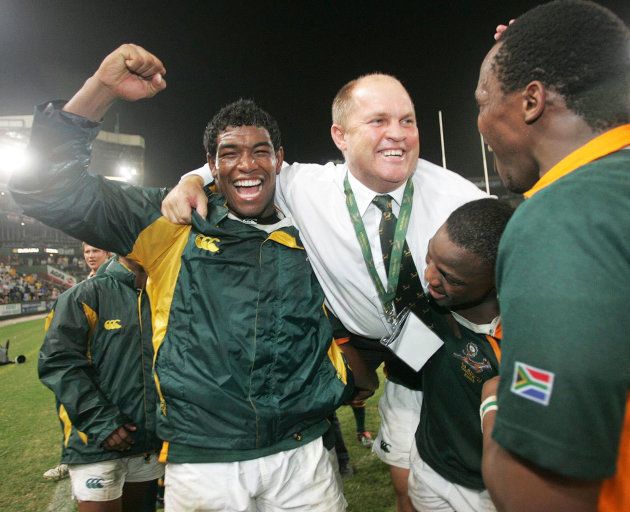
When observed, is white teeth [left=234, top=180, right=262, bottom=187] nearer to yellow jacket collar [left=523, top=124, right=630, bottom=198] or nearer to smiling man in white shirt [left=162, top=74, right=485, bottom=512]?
smiling man in white shirt [left=162, top=74, right=485, bottom=512]

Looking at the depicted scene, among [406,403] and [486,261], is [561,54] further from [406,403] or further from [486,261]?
[406,403]

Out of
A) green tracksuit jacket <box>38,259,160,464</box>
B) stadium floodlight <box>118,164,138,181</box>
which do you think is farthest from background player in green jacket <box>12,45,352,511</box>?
stadium floodlight <box>118,164,138,181</box>

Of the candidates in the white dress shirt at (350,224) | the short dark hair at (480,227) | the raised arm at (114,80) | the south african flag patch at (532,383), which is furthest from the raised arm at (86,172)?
the south african flag patch at (532,383)

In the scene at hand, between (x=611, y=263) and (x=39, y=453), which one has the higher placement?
A: (x=611, y=263)

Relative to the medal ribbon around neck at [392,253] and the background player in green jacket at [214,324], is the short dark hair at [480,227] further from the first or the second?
the background player in green jacket at [214,324]

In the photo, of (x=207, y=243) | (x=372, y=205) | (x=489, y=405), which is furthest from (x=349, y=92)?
(x=489, y=405)

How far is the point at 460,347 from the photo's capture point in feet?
7.03

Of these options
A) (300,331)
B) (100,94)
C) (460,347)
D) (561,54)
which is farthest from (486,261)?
(100,94)

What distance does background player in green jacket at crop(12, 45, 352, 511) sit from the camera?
1.83 meters

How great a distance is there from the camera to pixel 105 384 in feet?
9.73

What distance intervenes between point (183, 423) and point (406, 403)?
1.52 meters

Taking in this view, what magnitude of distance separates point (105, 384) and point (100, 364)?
5.6 inches

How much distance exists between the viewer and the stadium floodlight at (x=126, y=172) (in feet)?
134

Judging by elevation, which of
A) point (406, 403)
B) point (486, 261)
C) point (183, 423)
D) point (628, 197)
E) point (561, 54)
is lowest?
point (406, 403)
